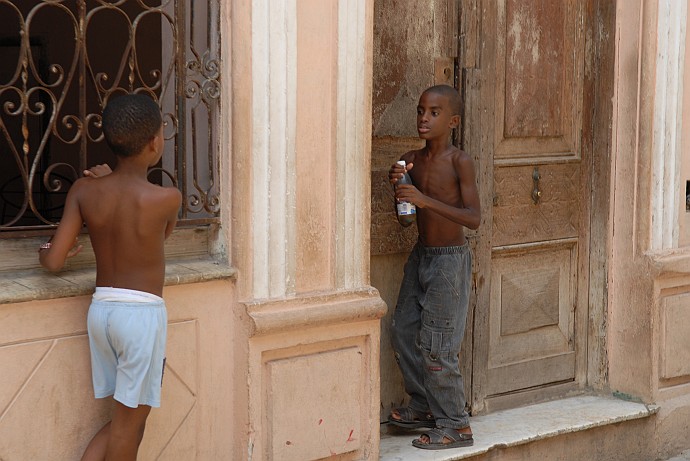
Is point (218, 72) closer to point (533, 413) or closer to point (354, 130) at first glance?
point (354, 130)

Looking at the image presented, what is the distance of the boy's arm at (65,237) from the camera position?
10.9ft

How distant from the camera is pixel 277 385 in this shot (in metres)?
4.09

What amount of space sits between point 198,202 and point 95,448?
1019 mm

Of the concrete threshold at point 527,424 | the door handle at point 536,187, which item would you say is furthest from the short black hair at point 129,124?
the door handle at point 536,187

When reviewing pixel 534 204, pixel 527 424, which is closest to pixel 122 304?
pixel 527 424

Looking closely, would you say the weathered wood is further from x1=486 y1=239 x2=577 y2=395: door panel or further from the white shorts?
the white shorts

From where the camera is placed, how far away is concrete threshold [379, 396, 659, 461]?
4688 millimetres

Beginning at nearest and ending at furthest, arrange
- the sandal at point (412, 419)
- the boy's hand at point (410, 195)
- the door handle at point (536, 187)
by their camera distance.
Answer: the boy's hand at point (410, 195)
the sandal at point (412, 419)
the door handle at point (536, 187)

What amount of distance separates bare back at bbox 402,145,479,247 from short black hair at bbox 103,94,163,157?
1520 mm

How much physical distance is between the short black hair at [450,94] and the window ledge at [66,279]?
1.27m

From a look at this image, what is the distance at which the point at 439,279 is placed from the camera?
465cm

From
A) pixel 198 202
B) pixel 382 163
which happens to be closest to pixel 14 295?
pixel 198 202

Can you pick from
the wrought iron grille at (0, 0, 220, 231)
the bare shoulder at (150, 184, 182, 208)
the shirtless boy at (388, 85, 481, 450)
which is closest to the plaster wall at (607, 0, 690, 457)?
the shirtless boy at (388, 85, 481, 450)

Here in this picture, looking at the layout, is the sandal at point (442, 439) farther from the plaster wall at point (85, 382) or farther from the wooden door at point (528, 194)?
the plaster wall at point (85, 382)
